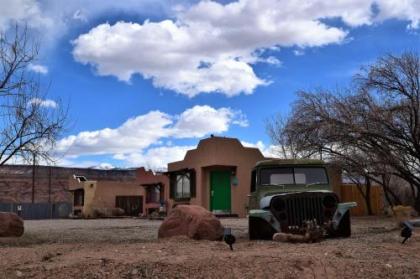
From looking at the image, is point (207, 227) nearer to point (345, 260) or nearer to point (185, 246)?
point (185, 246)

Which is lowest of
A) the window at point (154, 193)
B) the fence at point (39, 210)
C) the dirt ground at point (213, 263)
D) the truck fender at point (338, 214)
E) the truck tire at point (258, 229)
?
the dirt ground at point (213, 263)

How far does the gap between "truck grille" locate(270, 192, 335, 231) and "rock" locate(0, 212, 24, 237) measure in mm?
7638

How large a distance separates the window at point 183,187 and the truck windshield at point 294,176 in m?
21.2

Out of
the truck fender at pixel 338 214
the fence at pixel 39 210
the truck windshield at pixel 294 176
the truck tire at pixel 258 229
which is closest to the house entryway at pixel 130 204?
the fence at pixel 39 210

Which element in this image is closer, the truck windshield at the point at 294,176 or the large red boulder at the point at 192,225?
the large red boulder at the point at 192,225

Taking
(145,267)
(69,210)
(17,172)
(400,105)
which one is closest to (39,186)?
(17,172)

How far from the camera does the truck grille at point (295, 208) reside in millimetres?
13445

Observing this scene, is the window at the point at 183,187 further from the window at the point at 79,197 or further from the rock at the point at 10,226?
the window at the point at 79,197

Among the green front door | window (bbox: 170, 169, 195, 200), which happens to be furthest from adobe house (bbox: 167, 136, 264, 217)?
window (bbox: 170, 169, 195, 200)

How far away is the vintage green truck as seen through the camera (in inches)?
531

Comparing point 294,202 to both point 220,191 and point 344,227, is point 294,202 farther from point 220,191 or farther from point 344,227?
point 220,191

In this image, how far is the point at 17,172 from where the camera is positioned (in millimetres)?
67750

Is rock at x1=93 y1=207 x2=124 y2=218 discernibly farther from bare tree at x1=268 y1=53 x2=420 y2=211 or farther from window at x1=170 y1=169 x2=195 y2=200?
bare tree at x1=268 y1=53 x2=420 y2=211

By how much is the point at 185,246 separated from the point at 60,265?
318cm
